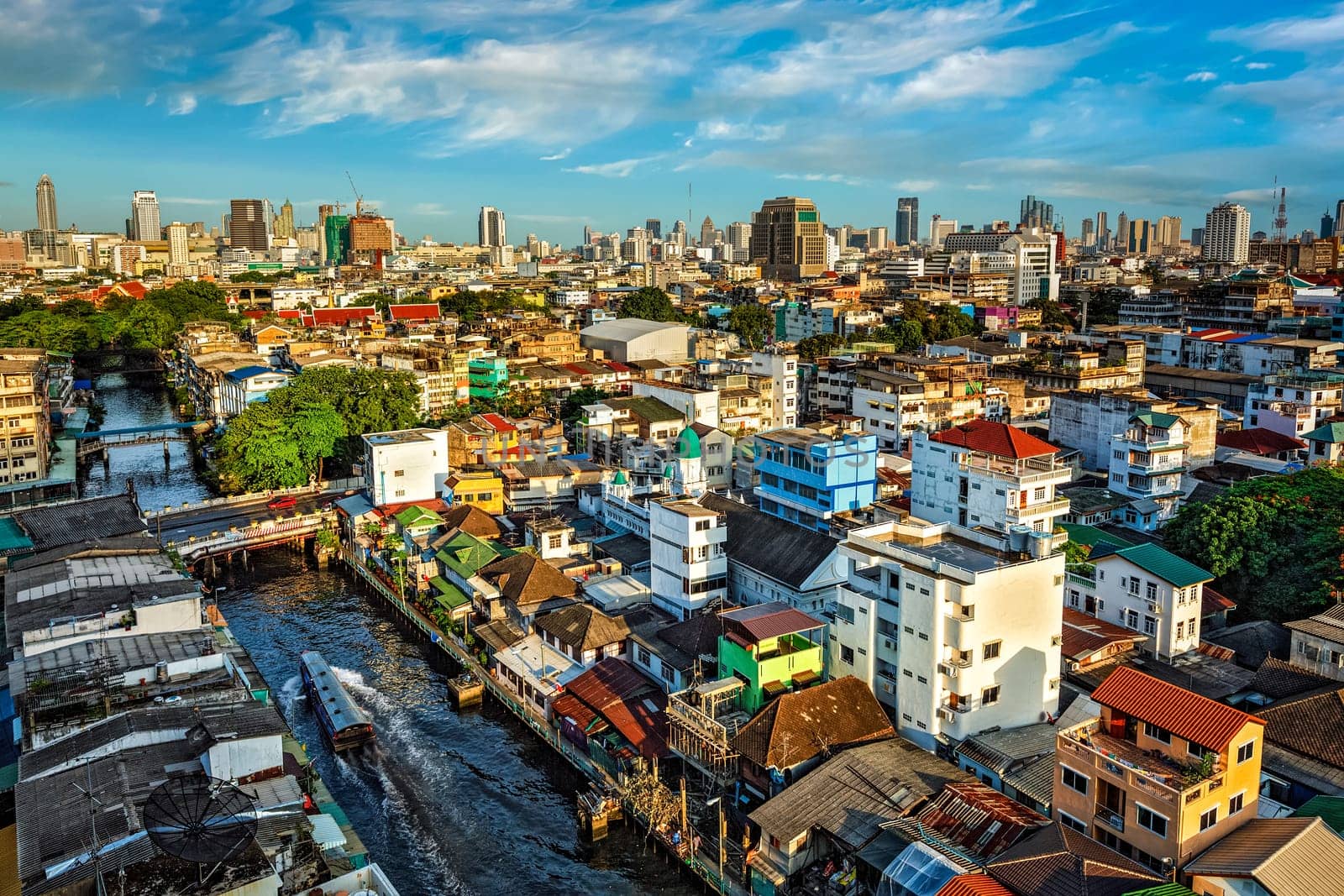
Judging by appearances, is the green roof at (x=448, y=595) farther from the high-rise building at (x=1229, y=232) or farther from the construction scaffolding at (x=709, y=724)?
the high-rise building at (x=1229, y=232)

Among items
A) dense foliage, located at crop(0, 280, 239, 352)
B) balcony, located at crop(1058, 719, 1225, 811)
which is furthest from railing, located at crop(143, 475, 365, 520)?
dense foliage, located at crop(0, 280, 239, 352)

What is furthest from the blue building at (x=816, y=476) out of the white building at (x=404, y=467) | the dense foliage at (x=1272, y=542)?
the white building at (x=404, y=467)

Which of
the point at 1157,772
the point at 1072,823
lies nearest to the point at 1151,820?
the point at 1157,772

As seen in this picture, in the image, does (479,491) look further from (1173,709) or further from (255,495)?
(1173,709)

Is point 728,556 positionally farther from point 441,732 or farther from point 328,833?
point 328,833

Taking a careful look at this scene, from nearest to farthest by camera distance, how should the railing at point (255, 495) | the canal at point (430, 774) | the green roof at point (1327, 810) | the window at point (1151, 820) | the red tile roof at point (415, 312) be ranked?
the window at point (1151, 820) → the green roof at point (1327, 810) → the canal at point (430, 774) → the railing at point (255, 495) → the red tile roof at point (415, 312)

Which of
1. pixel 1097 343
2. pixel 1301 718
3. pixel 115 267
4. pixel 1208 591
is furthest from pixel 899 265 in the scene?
pixel 115 267
